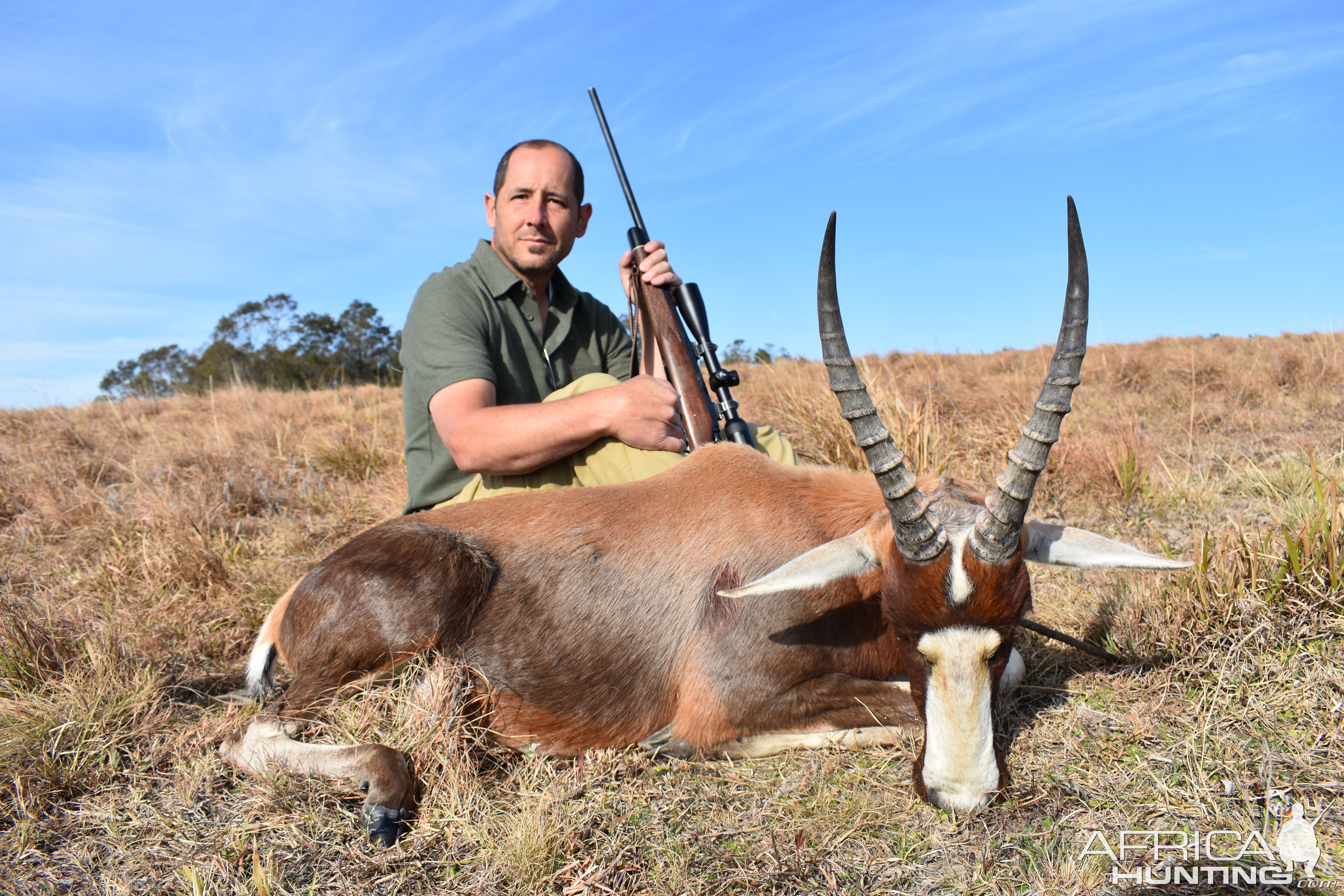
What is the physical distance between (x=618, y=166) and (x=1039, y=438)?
14.4 feet

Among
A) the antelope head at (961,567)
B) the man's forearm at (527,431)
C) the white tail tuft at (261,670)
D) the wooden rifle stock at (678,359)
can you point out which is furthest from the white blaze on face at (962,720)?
the white tail tuft at (261,670)

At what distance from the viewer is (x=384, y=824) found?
2.67m

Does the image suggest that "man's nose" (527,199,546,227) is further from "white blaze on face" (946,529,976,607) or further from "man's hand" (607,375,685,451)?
"white blaze on face" (946,529,976,607)

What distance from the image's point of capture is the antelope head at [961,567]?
2.51m

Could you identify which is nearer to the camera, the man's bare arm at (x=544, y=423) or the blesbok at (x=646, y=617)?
the blesbok at (x=646, y=617)

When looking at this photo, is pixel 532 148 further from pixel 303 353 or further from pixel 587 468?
pixel 303 353

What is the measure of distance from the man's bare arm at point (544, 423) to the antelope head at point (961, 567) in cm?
141

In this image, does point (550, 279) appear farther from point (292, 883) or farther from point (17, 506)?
point (17, 506)

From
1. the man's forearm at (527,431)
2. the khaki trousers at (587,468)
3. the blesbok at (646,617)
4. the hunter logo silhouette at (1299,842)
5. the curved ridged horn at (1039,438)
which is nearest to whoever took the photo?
the hunter logo silhouette at (1299,842)

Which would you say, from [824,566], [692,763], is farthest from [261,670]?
[824,566]

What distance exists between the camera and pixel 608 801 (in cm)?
291

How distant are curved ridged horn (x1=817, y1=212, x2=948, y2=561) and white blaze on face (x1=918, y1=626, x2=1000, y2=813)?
0.30m

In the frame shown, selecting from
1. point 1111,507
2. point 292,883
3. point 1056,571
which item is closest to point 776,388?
point 1111,507

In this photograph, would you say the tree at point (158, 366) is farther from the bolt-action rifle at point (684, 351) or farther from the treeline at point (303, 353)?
the bolt-action rifle at point (684, 351)
